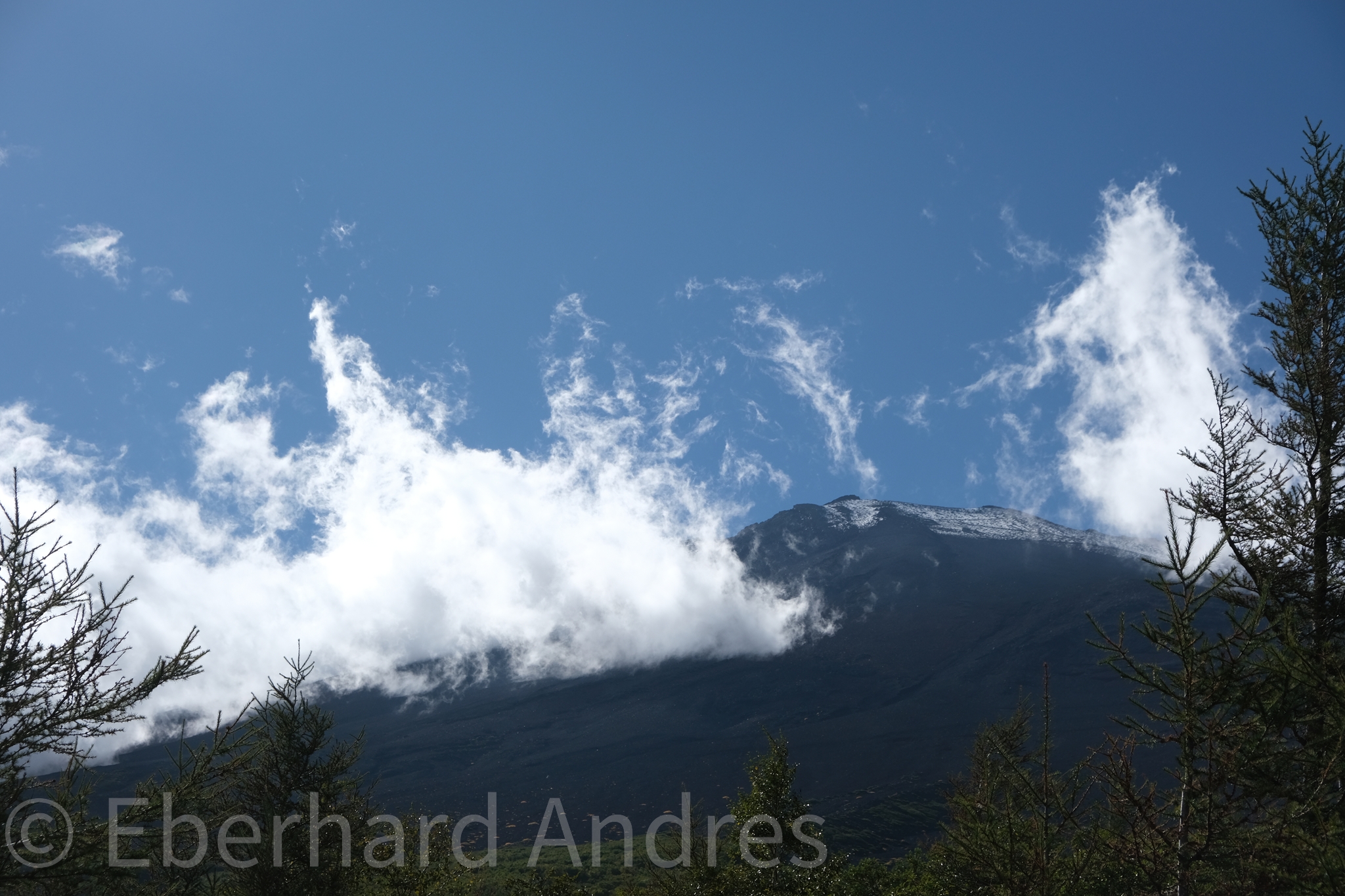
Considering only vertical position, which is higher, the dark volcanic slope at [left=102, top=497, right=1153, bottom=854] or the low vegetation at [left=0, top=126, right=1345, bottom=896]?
the low vegetation at [left=0, top=126, right=1345, bottom=896]

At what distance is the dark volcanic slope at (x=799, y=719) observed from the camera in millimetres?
128500

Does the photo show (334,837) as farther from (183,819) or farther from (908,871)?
(908,871)

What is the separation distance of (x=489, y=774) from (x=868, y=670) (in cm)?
9104

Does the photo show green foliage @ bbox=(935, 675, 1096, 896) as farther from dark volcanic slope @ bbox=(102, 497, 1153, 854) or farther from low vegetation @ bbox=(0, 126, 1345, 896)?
dark volcanic slope @ bbox=(102, 497, 1153, 854)

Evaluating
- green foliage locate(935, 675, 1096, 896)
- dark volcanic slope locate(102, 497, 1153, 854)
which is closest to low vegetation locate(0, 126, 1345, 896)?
green foliage locate(935, 675, 1096, 896)

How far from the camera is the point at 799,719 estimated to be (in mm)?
160875

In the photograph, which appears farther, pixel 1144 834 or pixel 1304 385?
pixel 1304 385

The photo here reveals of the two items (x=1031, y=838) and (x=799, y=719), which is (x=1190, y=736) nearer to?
(x=1031, y=838)

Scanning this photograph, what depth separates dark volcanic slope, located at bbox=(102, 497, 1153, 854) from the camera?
128m

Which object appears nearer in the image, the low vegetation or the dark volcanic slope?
the low vegetation

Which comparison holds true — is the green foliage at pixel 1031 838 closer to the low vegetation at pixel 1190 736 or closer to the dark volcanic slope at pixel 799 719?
the low vegetation at pixel 1190 736

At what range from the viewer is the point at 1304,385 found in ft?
30.4

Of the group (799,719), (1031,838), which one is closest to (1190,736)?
(1031,838)

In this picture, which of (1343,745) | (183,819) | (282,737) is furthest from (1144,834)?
(282,737)
